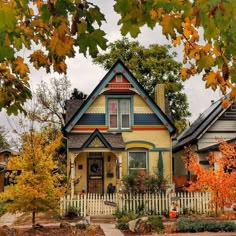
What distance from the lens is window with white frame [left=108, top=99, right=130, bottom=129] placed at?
27047 millimetres

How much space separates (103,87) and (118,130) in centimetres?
267

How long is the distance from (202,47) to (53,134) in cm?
3352

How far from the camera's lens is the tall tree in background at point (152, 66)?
46.1m

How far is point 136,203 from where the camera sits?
72.0ft

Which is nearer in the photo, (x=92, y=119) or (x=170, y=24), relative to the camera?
(x=170, y=24)

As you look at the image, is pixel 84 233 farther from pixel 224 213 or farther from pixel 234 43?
pixel 234 43

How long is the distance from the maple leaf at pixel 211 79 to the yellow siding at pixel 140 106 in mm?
22476

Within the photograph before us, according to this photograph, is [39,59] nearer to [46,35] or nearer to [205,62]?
[46,35]

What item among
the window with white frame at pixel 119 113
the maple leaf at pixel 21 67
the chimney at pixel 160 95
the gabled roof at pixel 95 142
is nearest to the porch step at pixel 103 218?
the gabled roof at pixel 95 142

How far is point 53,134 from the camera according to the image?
37.4 m

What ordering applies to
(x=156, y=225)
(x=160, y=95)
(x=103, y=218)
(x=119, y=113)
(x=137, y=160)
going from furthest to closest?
(x=160, y=95)
(x=119, y=113)
(x=137, y=160)
(x=103, y=218)
(x=156, y=225)

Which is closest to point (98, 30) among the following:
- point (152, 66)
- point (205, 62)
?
point (205, 62)

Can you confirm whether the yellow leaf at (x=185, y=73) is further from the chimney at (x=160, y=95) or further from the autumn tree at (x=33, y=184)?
the chimney at (x=160, y=95)

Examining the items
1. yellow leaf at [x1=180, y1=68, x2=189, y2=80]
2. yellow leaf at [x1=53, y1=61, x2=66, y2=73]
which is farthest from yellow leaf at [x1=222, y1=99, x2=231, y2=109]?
yellow leaf at [x1=53, y1=61, x2=66, y2=73]
